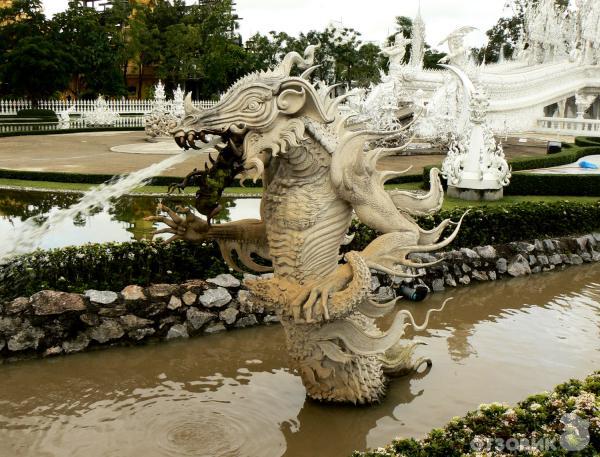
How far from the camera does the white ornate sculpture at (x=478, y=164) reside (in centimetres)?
1016

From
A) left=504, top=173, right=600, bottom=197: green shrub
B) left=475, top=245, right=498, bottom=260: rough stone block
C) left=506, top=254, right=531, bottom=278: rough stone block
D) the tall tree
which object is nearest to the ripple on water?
left=475, top=245, right=498, bottom=260: rough stone block

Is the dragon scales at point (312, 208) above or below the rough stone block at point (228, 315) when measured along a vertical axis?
above

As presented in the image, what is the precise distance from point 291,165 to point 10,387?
2.75 meters

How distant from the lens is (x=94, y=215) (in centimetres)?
952

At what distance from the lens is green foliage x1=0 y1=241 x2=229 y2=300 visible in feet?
18.0

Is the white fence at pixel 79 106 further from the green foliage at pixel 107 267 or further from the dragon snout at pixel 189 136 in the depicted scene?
the dragon snout at pixel 189 136

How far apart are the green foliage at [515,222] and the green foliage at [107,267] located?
1.83 meters

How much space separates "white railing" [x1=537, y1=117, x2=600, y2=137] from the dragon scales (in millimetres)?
23376

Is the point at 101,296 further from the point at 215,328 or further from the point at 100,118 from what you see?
the point at 100,118

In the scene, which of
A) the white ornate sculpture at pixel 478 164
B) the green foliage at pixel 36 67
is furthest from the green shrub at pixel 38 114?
the white ornate sculpture at pixel 478 164

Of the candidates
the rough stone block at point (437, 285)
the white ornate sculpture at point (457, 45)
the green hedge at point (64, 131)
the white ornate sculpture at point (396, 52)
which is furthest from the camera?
the green hedge at point (64, 131)

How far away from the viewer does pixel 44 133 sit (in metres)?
25.3

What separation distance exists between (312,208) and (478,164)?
6.94 m

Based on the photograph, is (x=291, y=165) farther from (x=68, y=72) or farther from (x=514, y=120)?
(x=68, y=72)
